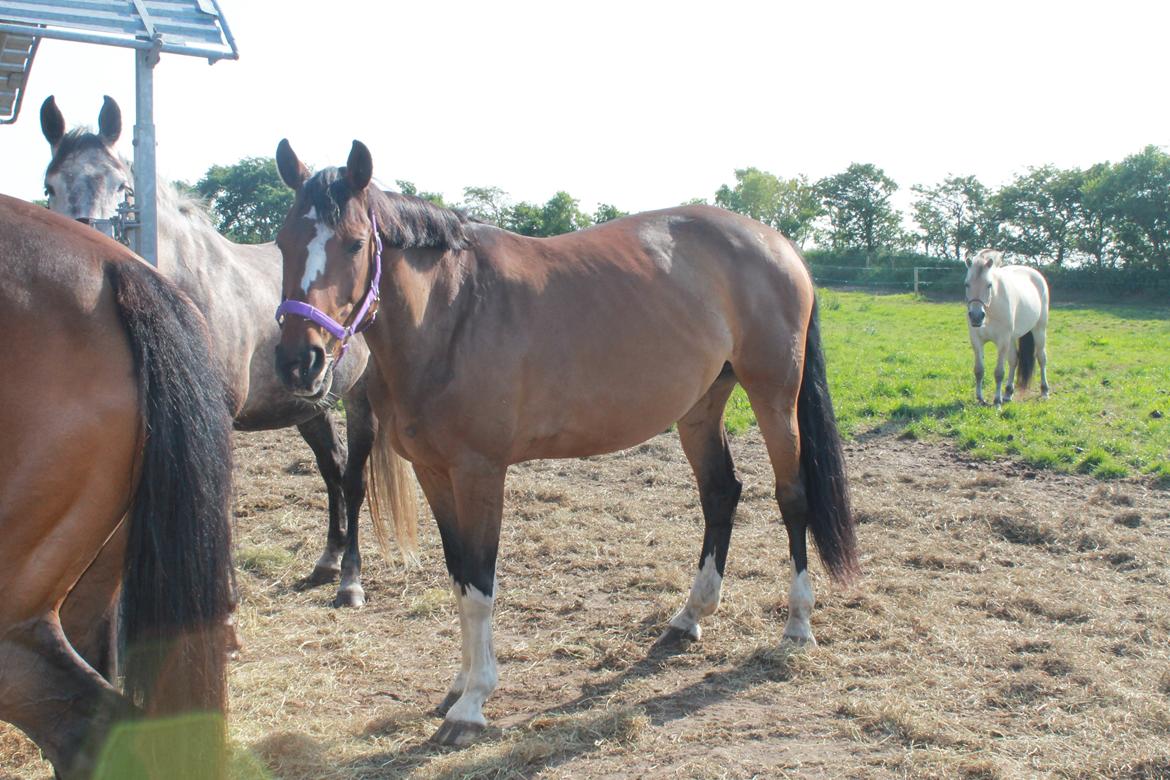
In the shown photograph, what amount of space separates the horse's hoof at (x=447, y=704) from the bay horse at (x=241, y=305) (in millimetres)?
1305

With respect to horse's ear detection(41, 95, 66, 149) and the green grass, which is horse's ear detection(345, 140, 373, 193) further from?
the green grass

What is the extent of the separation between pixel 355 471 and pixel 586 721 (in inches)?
96.6

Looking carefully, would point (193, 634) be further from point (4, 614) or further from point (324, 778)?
point (324, 778)

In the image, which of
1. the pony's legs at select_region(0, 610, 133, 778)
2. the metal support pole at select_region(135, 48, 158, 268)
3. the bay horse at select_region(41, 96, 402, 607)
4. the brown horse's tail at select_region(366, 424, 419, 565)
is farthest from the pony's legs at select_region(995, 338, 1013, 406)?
the pony's legs at select_region(0, 610, 133, 778)

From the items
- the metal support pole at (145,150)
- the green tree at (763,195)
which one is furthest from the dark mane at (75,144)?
the green tree at (763,195)

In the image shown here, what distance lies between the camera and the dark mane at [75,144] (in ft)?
12.5

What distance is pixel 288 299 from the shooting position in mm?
2893

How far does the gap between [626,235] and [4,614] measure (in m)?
2.92

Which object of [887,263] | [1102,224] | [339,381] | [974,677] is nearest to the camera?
[974,677]

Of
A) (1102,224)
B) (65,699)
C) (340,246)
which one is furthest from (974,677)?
(1102,224)

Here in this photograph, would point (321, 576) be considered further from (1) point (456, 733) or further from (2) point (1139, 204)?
(2) point (1139, 204)

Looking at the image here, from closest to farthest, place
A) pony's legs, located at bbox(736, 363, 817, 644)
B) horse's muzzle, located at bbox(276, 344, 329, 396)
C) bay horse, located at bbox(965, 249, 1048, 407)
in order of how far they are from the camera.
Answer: horse's muzzle, located at bbox(276, 344, 329, 396), pony's legs, located at bbox(736, 363, 817, 644), bay horse, located at bbox(965, 249, 1048, 407)

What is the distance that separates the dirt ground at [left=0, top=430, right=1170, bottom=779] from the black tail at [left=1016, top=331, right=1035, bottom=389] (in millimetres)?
4530

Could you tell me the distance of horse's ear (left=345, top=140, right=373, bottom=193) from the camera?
3004 millimetres
